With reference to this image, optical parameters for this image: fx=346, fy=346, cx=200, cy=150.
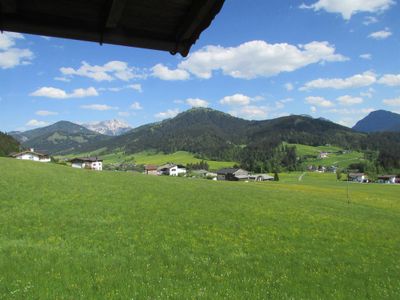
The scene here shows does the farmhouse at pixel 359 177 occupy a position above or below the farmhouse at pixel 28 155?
below

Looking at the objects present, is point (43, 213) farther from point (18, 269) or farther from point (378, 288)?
point (378, 288)

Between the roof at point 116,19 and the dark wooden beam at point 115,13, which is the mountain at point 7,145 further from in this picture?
the dark wooden beam at point 115,13

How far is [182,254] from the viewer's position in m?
17.3

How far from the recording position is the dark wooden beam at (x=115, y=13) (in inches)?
174

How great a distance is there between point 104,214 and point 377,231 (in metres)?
22.7

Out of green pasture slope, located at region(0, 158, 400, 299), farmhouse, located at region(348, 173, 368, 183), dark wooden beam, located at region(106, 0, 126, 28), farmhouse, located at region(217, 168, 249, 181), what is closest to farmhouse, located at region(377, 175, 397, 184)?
farmhouse, located at region(348, 173, 368, 183)

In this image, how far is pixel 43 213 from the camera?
26.3m

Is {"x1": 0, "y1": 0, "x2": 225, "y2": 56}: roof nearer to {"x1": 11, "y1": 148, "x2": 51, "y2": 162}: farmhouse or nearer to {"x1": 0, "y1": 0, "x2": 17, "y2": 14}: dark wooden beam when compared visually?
{"x1": 0, "y1": 0, "x2": 17, "y2": 14}: dark wooden beam

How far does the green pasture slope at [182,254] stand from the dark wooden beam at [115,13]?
9.16 meters

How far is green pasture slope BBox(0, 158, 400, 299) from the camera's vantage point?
12427 mm

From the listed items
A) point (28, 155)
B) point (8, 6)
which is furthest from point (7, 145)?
point (8, 6)

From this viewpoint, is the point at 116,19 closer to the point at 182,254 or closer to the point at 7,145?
the point at 182,254

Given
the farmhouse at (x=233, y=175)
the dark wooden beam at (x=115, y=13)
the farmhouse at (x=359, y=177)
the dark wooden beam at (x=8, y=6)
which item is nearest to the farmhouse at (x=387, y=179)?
the farmhouse at (x=359, y=177)

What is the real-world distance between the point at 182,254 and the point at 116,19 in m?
14.4
